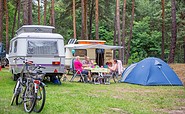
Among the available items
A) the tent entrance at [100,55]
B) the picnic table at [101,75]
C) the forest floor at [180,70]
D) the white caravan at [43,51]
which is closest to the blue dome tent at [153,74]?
the picnic table at [101,75]

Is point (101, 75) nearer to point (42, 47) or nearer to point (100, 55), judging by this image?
point (42, 47)

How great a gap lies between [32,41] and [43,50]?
1.75 feet

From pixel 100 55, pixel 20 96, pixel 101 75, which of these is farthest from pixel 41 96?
pixel 100 55

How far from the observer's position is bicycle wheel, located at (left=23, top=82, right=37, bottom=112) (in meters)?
6.10

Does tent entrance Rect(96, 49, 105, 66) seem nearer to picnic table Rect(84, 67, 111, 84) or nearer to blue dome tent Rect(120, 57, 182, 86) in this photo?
picnic table Rect(84, 67, 111, 84)

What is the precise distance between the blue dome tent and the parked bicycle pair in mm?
7059

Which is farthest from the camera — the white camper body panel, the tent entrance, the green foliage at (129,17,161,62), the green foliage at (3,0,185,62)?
the green foliage at (129,17,161,62)

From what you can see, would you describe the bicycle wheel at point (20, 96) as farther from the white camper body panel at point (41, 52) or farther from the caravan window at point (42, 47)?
the caravan window at point (42, 47)

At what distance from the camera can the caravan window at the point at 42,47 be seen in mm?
11203

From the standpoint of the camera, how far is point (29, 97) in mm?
6258

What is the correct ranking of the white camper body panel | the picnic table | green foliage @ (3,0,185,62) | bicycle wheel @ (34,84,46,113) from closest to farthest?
bicycle wheel @ (34,84,46,113), the white camper body panel, the picnic table, green foliage @ (3,0,185,62)

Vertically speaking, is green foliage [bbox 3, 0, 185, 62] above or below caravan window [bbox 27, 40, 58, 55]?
above

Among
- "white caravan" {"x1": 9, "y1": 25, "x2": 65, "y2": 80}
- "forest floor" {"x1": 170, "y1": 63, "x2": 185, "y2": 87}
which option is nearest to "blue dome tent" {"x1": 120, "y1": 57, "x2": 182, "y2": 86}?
"forest floor" {"x1": 170, "y1": 63, "x2": 185, "y2": 87}

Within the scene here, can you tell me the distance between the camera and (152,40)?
3422 cm
